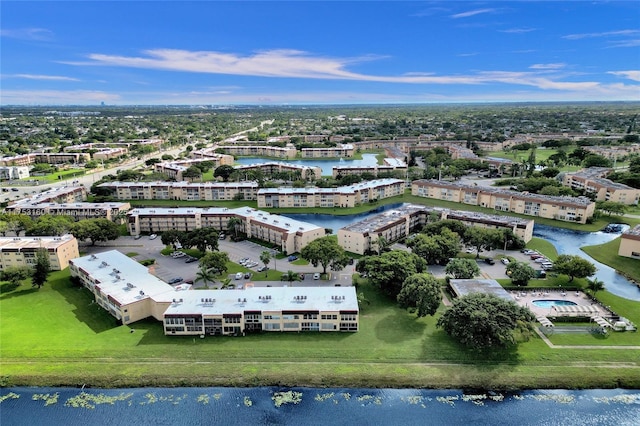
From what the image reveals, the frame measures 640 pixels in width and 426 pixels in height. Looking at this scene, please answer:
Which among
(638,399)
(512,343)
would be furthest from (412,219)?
(638,399)

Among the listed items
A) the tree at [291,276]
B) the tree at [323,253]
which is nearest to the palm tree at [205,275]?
the tree at [291,276]

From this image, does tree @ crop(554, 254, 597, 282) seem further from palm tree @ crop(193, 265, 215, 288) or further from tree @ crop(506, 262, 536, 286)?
palm tree @ crop(193, 265, 215, 288)

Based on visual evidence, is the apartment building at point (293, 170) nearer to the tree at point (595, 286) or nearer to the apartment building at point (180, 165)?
the apartment building at point (180, 165)

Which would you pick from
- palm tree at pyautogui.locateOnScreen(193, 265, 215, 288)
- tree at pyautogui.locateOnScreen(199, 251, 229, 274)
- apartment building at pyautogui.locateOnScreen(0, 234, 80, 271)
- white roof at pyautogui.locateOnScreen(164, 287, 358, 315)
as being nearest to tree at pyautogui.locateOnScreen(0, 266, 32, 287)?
apartment building at pyautogui.locateOnScreen(0, 234, 80, 271)

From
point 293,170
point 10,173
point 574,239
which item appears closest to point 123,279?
point 574,239

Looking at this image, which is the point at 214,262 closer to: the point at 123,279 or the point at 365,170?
the point at 123,279

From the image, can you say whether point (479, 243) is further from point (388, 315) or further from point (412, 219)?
point (388, 315)
